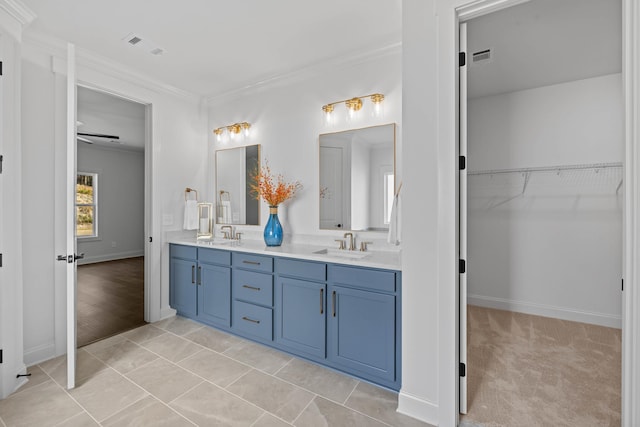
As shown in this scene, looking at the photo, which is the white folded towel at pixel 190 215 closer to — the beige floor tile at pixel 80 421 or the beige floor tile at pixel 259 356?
the beige floor tile at pixel 259 356

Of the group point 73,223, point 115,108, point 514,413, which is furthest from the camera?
point 115,108

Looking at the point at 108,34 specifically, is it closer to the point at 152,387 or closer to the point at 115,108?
the point at 115,108

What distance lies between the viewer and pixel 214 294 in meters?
3.06

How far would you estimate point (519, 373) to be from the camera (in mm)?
2303

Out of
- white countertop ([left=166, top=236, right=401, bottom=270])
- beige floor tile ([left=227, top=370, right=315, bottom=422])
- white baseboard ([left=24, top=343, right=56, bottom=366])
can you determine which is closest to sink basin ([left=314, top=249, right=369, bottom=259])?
white countertop ([left=166, top=236, right=401, bottom=270])

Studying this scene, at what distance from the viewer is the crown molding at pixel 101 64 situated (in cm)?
248

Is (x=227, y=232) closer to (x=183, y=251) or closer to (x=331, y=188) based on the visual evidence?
(x=183, y=251)

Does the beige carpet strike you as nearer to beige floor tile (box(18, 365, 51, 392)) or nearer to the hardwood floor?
beige floor tile (box(18, 365, 51, 392))

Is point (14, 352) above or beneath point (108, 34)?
beneath

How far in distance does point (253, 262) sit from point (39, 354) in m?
1.84

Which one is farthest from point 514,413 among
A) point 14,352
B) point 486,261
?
point 14,352

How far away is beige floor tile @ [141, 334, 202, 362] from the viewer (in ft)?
8.52

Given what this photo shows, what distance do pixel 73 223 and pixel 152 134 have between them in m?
1.64

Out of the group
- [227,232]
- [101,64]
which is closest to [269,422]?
[227,232]
